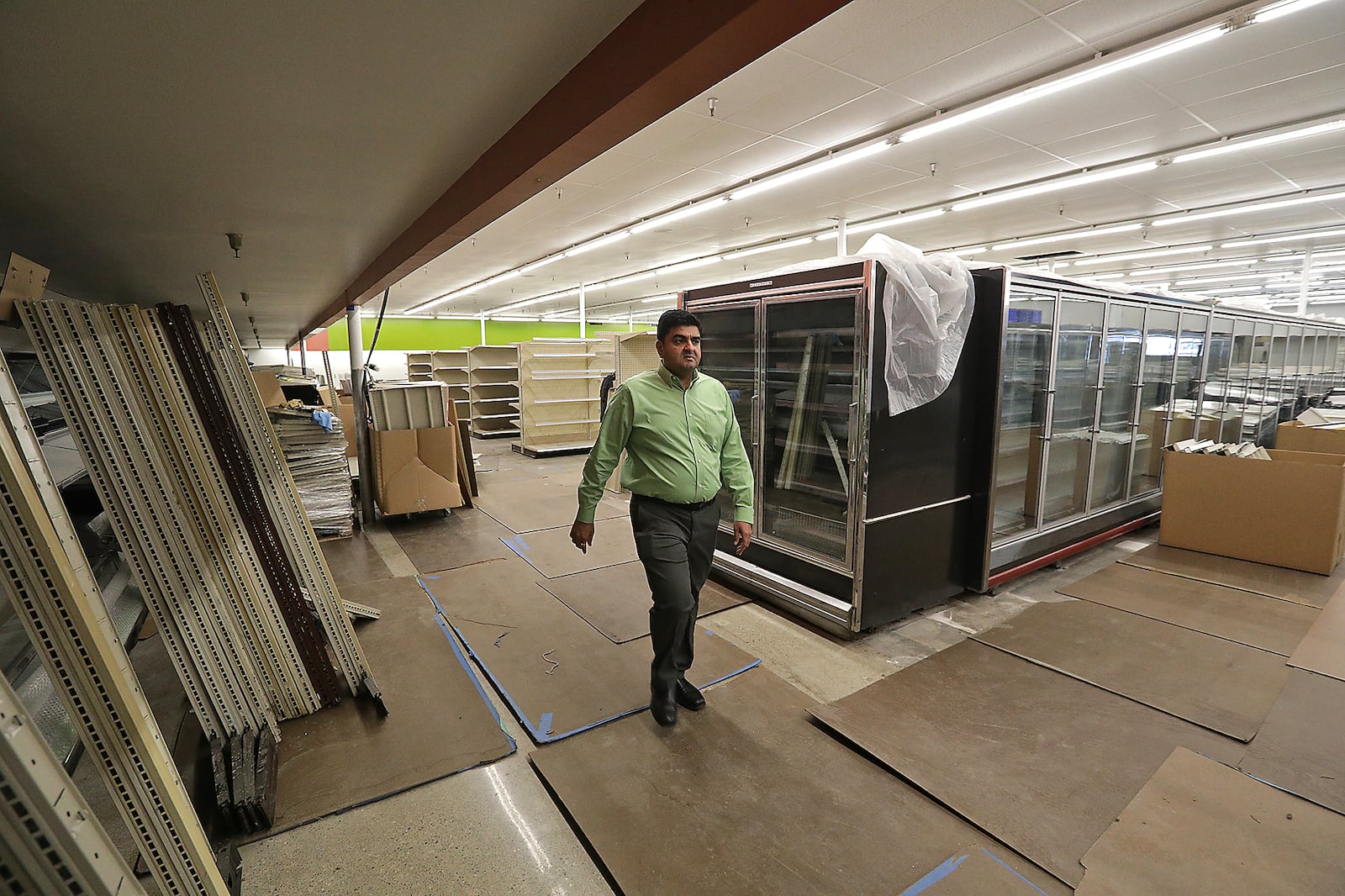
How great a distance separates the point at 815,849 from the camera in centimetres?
187

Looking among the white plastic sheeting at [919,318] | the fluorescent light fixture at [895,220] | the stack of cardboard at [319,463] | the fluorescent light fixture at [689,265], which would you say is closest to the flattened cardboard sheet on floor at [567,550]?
the stack of cardboard at [319,463]

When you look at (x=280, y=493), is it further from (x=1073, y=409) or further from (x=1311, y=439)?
(x=1311, y=439)

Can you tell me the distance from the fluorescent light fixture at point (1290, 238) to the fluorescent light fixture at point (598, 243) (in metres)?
10.6

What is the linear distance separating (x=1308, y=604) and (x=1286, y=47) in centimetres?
382

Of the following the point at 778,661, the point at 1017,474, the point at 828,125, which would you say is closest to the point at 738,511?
the point at 778,661

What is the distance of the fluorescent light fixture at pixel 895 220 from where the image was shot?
8.32 meters

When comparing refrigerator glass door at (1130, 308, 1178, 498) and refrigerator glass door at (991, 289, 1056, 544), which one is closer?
Answer: refrigerator glass door at (991, 289, 1056, 544)

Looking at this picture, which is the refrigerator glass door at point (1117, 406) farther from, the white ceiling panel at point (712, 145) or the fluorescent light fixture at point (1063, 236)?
the fluorescent light fixture at point (1063, 236)

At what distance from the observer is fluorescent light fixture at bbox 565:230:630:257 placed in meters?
9.24

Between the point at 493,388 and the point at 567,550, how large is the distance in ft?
24.4

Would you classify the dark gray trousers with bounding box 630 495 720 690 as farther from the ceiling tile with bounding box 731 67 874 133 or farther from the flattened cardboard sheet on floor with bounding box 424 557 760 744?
the ceiling tile with bounding box 731 67 874 133

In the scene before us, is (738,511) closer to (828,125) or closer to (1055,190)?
(828,125)

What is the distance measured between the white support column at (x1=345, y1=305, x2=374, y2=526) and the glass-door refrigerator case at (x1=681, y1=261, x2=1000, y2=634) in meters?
3.56

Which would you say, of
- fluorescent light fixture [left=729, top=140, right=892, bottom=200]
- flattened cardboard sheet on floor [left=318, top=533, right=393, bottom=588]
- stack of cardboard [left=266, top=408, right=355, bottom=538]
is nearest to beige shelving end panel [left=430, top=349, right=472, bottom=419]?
stack of cardboard [left=266, top=408, right=355, bottom=538]
